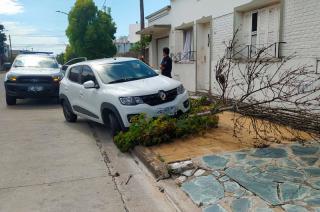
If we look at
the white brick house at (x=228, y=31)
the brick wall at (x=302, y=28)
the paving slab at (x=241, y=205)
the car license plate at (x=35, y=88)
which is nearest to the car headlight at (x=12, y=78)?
the car license plate at (x=35, y=88)

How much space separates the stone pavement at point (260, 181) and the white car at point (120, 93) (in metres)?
1.80

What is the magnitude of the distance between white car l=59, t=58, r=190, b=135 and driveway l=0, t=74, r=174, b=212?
1.96ft

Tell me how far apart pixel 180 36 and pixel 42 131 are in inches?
324

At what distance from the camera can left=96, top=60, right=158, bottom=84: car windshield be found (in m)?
7.16

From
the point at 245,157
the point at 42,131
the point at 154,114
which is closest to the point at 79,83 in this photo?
the point at 42,131

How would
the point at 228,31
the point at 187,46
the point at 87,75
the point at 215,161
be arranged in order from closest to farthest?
1. the point at 215,161
2. the point at 87,75
3. the point at 228,31
4. the point at 187,46

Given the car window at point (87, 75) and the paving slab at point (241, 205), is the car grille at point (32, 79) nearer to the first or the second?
the car window at point (87, 75)

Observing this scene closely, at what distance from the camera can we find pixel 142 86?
660 cm

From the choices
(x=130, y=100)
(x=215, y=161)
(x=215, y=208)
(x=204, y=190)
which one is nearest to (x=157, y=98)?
(x=130, y=100)

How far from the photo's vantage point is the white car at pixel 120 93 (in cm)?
632

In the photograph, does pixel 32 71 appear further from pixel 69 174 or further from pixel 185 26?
pixel 69 174

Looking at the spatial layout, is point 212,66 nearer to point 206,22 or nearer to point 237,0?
point 206,22

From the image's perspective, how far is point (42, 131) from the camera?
790 centimetres

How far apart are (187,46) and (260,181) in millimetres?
10099
